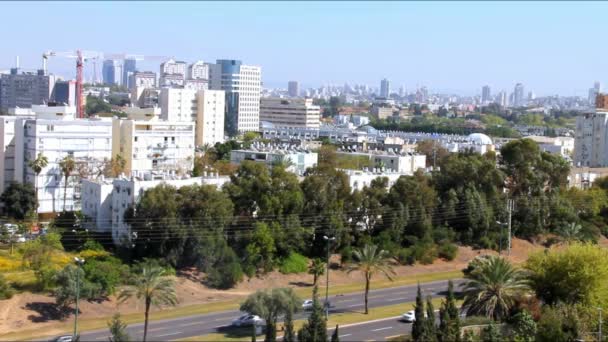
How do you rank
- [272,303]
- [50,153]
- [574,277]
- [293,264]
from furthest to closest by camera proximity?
[50,153]
[293,264]
[574,277]
[272,303]

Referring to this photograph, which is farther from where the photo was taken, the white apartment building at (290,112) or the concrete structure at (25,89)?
the concrete structure at (25,89)

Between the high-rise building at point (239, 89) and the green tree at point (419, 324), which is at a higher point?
the high-rise building at point (239, 89)

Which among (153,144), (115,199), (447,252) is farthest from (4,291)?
(153,144)

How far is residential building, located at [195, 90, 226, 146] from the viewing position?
76.4 metres

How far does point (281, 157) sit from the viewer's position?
171 ft

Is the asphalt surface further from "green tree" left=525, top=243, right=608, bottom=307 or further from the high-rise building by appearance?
the high-rise building

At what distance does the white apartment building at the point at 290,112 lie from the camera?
115250mm

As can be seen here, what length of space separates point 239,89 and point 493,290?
93.1 meters

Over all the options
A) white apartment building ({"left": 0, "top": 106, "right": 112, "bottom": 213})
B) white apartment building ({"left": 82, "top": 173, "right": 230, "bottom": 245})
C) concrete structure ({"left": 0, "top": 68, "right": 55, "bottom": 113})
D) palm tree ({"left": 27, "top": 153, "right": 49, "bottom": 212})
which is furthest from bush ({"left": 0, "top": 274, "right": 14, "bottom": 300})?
concrete structure ({"left": 0, "top": 68, "right": 55, "bottom": 113})

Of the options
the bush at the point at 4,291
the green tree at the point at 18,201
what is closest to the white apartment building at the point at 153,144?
the green tree at the point at 18,201

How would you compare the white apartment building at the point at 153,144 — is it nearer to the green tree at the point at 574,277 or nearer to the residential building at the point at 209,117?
the residential building at the point at 209,117

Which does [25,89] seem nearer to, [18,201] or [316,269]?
[18,201]

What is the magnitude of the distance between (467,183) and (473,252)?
372cm

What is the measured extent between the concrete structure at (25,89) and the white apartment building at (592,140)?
68.7 metres
